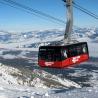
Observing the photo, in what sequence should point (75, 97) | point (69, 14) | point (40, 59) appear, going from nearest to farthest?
point (75, 97) < point (69, 14) < point (40, 59)

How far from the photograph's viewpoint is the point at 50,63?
40594 millimetres

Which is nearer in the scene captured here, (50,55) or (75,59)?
(50,55)

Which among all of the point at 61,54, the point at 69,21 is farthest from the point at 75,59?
the point at 69,21

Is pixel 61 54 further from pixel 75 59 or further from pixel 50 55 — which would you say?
pixel 75 59

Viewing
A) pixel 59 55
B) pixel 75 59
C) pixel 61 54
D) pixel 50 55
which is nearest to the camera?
pixel 61 54

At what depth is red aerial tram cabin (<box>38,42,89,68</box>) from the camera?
129 feet

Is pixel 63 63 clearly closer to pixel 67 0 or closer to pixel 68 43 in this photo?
pixel 68 43

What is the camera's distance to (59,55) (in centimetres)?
3925

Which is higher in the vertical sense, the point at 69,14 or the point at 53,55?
the point at 69,14

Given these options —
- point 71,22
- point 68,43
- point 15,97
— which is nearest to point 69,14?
point 71,22

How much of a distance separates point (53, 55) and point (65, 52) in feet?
5.61

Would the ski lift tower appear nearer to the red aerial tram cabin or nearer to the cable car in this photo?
the cable car

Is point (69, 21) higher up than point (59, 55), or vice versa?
point (69, 21)

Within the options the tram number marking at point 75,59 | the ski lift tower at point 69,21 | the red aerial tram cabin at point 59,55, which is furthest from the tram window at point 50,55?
the tram number marking at point 75,59
